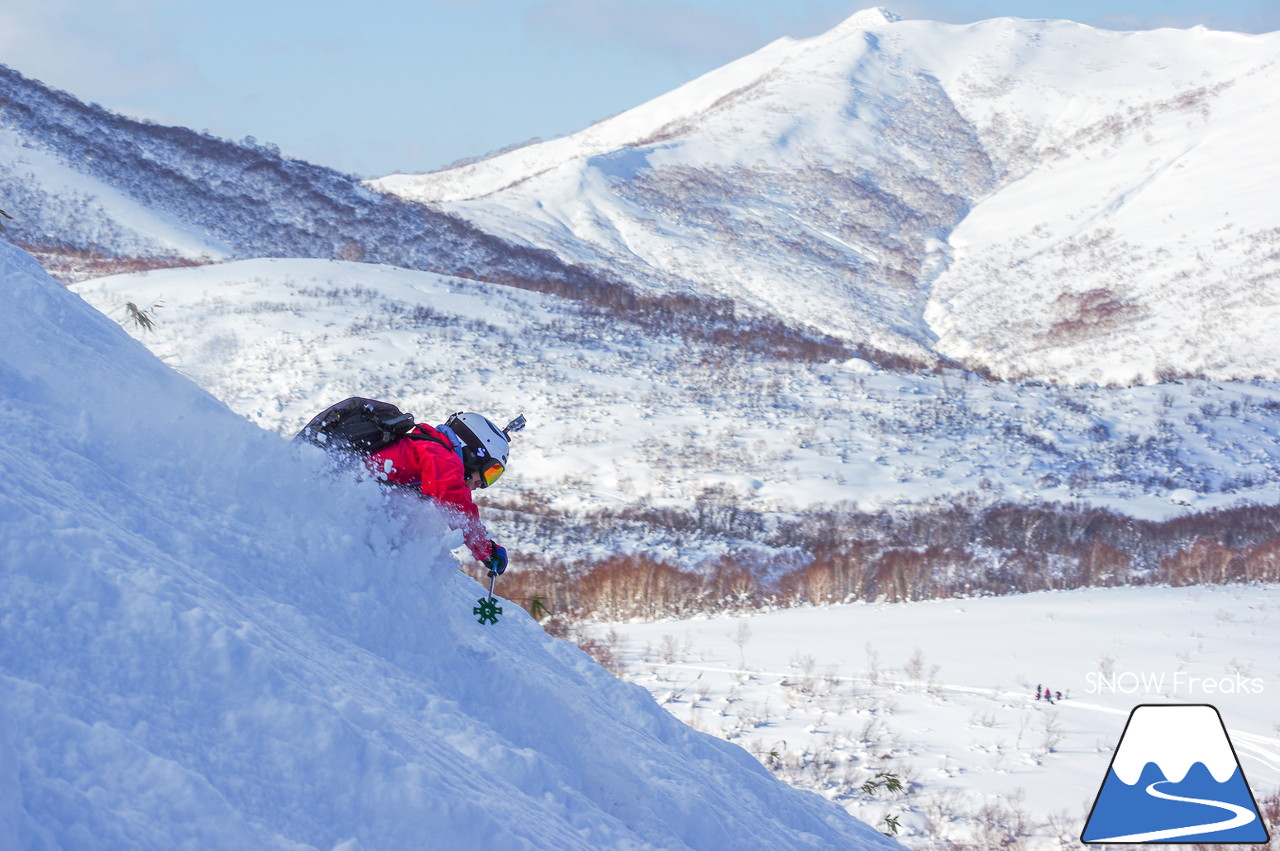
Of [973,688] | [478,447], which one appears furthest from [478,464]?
[973,688]

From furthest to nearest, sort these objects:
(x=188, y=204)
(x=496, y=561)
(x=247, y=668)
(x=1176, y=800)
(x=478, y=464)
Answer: (x=188, y=204) < (x=1176, y=800) < (x=478, y=464) < (x=496, y=561) < (x=247, y=668)

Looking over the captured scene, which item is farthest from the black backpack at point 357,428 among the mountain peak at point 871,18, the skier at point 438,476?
the mountain peak at point 871,18

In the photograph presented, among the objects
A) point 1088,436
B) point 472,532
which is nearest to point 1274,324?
point 1088,436

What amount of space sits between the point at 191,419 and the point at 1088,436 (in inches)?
1087

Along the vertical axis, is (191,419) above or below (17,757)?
above

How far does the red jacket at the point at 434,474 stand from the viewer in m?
4.49

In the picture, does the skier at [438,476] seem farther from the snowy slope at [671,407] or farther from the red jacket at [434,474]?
the snowy slope at [671,407]

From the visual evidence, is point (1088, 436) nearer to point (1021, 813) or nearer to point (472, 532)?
point (1021, 813)

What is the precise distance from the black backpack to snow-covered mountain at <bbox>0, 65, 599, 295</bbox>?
3749 cm

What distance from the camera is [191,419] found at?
378cm

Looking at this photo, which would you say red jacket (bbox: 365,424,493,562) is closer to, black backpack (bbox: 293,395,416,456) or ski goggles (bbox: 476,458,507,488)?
black backpack (bbox: 293,395,416,456)

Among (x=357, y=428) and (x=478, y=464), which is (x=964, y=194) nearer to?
(x=478, y=464)

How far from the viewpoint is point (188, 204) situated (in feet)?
152

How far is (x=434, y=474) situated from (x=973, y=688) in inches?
331
